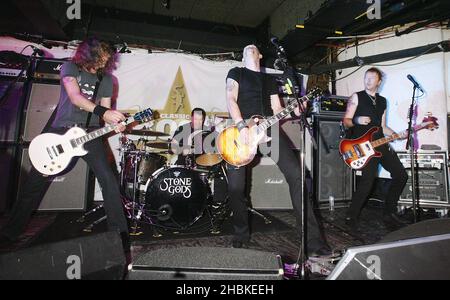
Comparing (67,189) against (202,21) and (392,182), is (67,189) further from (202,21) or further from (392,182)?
(392,182)

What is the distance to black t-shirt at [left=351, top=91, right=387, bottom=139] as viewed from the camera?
434 centimetres

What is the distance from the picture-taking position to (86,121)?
3.02 m

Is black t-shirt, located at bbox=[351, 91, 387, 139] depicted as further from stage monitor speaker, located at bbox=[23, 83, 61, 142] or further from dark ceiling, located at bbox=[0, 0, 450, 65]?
stage monitor speaker, located at bbox=[23, 83, 61, 142]

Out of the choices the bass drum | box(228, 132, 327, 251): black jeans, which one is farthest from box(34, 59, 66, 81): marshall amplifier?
box(228, 132, 327, 251): black jeans

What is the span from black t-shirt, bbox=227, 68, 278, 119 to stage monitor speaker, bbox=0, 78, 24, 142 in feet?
13.1

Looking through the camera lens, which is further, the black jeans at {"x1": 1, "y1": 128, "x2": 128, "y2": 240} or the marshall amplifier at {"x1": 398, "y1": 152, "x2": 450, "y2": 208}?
the marshall amplifier at {"x1": 398, "y1": 152, "x2": 450, "y2": 208}

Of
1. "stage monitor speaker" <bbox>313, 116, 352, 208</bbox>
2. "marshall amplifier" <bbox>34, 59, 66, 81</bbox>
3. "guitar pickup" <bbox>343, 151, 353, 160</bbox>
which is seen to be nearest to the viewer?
"guitar pickup" <bbox>343, 151, 353, 160</bbox>

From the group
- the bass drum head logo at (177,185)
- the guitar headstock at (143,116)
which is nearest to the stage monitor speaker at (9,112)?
the guitar headstock at (143,116)

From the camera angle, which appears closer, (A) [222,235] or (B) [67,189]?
(A) [222,235]

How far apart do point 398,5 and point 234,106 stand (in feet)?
14.6

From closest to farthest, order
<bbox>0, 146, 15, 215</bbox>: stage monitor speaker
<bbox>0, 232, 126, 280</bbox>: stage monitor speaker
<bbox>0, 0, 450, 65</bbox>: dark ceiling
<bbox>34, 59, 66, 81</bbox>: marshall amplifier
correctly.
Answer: <bbox>0, 232, 126, 280</bbox>: stage monitor speaker → <bbox>0, 146, 15, 215</bbox>: stage monitor speaker → <bbox>34, 59, 66, 81</bbox>: marshall amplifier → <bbox>0, 0, 450, 65</bbox>: dark ceiling

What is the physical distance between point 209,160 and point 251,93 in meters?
1.22

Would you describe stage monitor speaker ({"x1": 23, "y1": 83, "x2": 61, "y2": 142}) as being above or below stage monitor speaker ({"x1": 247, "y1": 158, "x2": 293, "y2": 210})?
above

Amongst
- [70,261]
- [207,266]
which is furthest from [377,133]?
[70,261]
